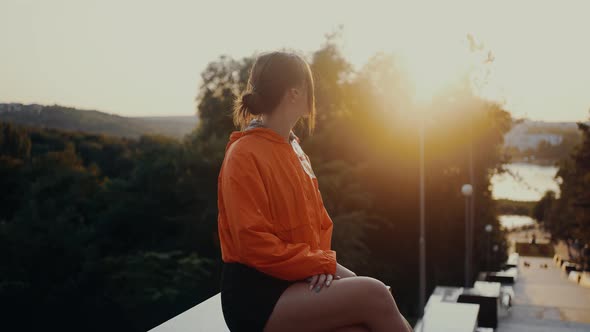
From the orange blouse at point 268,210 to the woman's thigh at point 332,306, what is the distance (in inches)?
3.4

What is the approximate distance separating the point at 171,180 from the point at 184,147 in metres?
1.40

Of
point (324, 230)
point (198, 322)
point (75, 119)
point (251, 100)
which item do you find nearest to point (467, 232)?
point (75, 119)

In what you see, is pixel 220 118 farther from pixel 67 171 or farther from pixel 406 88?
pixel 406 88

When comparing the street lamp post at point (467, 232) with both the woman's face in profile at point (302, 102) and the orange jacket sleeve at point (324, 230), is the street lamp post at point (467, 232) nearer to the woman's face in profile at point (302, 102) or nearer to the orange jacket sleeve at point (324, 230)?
the orange jacket sleeve at point (324, 230)

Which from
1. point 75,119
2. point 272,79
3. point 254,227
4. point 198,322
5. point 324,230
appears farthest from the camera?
point 75,119

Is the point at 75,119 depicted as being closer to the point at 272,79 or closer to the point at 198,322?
the point at 198,322

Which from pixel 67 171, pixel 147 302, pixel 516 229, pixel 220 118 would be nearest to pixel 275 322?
pixel 147 302

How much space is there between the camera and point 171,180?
22.5m

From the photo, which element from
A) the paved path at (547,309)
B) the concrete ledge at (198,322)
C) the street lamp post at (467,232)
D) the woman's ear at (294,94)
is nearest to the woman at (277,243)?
the woman's ear at (294,94)

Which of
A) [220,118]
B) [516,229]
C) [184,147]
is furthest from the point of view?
[516,229]

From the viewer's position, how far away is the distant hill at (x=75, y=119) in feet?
22.5

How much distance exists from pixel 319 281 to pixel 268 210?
312 mm

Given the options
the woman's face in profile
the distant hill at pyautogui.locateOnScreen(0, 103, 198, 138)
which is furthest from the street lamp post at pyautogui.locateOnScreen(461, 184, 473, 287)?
the woman's face in profile

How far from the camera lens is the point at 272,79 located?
2.13 meters
